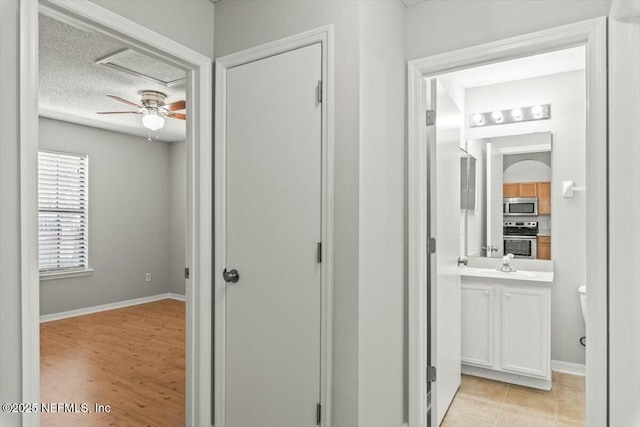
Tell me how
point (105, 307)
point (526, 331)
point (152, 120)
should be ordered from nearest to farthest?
point (526, 331) < point (152, 120) < point (105, 307)

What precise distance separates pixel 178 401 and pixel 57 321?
10.9 ft

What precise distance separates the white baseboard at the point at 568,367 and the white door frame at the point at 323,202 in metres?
2.64

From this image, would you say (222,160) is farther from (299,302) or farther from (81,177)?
(81,177)

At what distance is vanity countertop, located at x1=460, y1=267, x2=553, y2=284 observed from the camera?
10.1ft

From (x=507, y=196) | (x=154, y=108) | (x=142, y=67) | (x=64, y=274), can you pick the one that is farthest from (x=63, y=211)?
(x=507, y=196)

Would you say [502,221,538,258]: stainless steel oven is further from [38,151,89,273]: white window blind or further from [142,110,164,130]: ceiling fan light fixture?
[38,151,89,273]: white window blind

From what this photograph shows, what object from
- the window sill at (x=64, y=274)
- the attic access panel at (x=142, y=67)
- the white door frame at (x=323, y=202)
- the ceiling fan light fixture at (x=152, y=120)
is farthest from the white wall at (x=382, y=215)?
the window sill at (x=64, y=274)

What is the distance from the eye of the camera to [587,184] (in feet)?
5.72

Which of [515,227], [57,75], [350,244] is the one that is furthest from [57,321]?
[515,227]

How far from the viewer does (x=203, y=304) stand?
2.17 m

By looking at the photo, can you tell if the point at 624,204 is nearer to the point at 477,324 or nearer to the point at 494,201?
the point at 477,324

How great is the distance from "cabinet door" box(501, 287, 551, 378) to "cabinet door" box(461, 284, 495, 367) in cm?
10

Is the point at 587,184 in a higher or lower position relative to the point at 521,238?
higher

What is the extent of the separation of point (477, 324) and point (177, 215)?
5006mm
